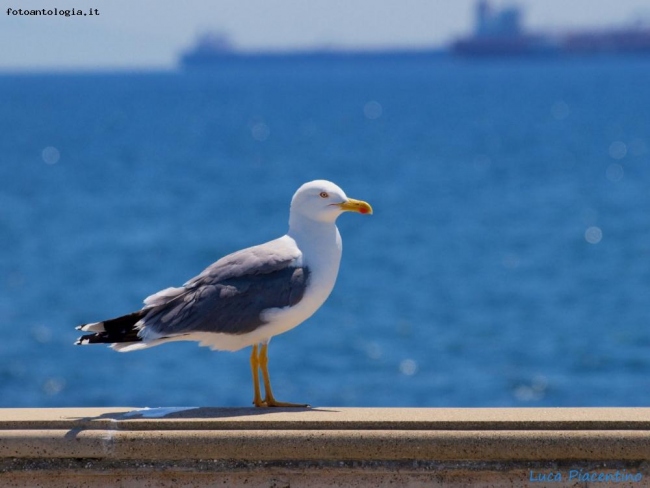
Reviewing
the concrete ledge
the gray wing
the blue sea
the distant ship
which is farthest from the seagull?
the distant ship

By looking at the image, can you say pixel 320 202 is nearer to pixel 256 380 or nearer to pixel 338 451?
pixel 256 380

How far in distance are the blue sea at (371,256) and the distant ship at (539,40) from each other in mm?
104664

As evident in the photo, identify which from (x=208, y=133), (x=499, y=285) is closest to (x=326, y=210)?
(x=499, y=285)

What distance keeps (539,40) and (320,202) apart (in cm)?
18661

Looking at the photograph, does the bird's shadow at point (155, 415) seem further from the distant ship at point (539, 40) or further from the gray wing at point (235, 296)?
the distant ship at point (539, 40)

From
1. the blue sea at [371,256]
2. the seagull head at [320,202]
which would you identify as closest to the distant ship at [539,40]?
the blue sea at [371,256]

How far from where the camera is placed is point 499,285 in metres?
27.5

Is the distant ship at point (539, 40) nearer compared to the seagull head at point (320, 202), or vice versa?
the seagull head at point (320, 202)

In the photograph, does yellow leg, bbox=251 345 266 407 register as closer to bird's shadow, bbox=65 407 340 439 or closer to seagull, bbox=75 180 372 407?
seagull, bbox=75 180 372 407

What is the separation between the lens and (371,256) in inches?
1240

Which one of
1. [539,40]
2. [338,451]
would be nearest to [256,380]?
[338,451]

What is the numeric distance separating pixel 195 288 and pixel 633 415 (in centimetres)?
192

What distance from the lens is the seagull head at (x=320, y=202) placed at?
5.55 metres

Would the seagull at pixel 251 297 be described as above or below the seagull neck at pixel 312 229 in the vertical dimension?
below
